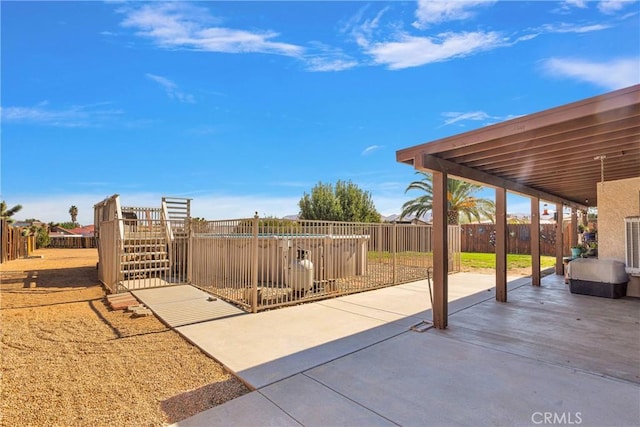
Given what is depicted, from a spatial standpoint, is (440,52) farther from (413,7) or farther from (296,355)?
(296,355)

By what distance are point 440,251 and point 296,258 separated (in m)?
2.94

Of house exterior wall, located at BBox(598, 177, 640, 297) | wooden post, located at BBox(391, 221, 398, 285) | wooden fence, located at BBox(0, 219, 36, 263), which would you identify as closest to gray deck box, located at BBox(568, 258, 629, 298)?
house exterior wall, located at BBox(598, 177, 640, 297)

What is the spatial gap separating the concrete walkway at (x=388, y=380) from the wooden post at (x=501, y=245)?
Answer: 2.24 metres

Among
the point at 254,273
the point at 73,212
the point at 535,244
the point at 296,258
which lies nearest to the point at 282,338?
the point at 254,273

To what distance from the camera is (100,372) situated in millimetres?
3279

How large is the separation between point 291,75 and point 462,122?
6.00 m

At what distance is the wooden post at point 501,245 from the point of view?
6.53 metres

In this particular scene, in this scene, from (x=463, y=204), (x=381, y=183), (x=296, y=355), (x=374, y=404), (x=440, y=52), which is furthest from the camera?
(x=381, y=183)

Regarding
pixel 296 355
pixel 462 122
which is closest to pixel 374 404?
pixel 296 355

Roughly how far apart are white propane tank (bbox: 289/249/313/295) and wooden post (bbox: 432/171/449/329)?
2649 millimetres

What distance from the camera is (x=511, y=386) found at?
290 centimetres

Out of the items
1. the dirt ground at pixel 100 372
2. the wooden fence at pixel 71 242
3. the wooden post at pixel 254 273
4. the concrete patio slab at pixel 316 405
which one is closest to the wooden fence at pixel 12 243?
the wooden fence at pixel 71 242

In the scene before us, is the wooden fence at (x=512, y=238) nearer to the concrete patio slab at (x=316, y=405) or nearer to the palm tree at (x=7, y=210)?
the concrete patio slab at (x=316, y=405)

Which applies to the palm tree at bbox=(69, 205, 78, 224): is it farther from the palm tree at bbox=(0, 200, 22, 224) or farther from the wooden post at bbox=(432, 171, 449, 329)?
the wooden post at bbox=(432, 171, 449, 329)
